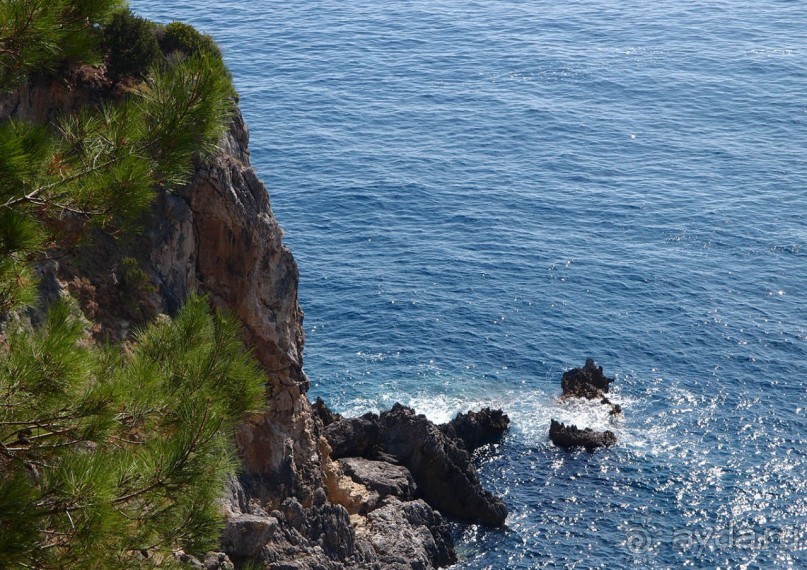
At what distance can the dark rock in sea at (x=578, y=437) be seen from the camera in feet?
236

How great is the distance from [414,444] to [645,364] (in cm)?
2392

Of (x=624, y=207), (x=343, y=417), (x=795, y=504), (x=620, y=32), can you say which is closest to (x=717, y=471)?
(x=795, y=504)

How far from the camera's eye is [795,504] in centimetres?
6612

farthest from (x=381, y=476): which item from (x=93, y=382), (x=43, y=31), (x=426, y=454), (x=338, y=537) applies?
(x=43, y=31)

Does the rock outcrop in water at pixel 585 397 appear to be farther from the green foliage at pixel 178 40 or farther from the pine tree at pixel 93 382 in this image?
the pine tree at pixel 93 382

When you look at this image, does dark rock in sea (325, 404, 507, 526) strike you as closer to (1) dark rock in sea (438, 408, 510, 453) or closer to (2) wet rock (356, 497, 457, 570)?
(1) dark rock in sea (438, 408, 510, 453)

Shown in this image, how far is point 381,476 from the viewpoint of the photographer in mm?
63594

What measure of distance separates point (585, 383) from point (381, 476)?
69.2ft

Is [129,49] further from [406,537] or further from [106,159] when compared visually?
[406,537]

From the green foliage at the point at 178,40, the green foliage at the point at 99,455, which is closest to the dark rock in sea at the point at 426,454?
the green foliage at the point at 178,40

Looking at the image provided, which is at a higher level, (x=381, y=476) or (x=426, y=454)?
(x=426, y=454)

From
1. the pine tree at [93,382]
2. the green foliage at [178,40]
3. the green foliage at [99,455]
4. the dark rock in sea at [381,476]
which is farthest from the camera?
the dark rock in sea at [381,476]

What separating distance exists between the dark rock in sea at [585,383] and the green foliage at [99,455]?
5920 cm

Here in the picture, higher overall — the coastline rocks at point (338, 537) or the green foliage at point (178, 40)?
the green foliage at point (178, 40)
